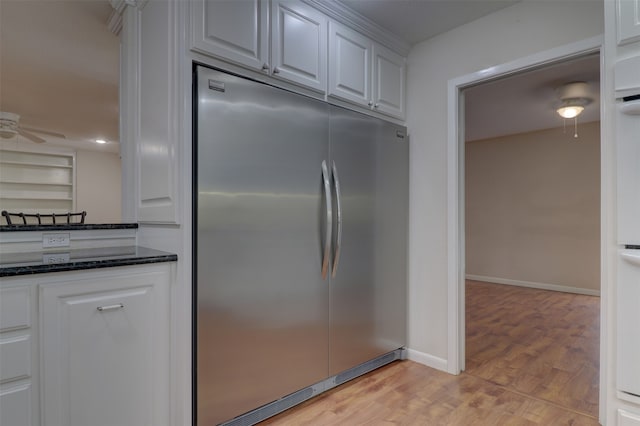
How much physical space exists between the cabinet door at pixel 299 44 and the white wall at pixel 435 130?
920 mm

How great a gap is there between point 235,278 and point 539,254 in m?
5.32

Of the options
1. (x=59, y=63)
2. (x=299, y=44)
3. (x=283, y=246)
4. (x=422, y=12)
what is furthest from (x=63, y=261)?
(x=59, y=63)

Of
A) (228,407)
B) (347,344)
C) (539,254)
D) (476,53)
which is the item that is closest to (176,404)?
(228,407)

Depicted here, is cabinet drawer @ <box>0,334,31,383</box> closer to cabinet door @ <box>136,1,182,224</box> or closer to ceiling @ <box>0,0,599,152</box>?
cabinet door @ <box>136,1,182,224</box>

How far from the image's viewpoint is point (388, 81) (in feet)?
8.30

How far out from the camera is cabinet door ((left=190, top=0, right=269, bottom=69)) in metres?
1.57

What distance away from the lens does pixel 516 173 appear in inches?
220

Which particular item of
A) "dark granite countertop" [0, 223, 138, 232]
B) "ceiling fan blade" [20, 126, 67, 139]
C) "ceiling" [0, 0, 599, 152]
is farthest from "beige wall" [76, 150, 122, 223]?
"dark granite countertop" [0, 223, 138, 232]

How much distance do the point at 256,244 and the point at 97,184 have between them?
676 centimetres

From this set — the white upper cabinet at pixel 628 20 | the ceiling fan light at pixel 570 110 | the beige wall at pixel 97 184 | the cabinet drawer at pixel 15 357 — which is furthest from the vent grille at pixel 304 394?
the beige wall at pixel 97 184

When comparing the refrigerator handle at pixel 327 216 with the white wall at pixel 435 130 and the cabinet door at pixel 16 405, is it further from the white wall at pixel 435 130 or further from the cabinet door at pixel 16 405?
the cabinet door at pixel 16 405

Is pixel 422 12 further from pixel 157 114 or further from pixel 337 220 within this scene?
pixel 157 114

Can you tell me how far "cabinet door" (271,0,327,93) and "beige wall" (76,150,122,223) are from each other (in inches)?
248

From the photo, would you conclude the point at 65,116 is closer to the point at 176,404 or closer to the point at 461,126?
the point at 176,404
